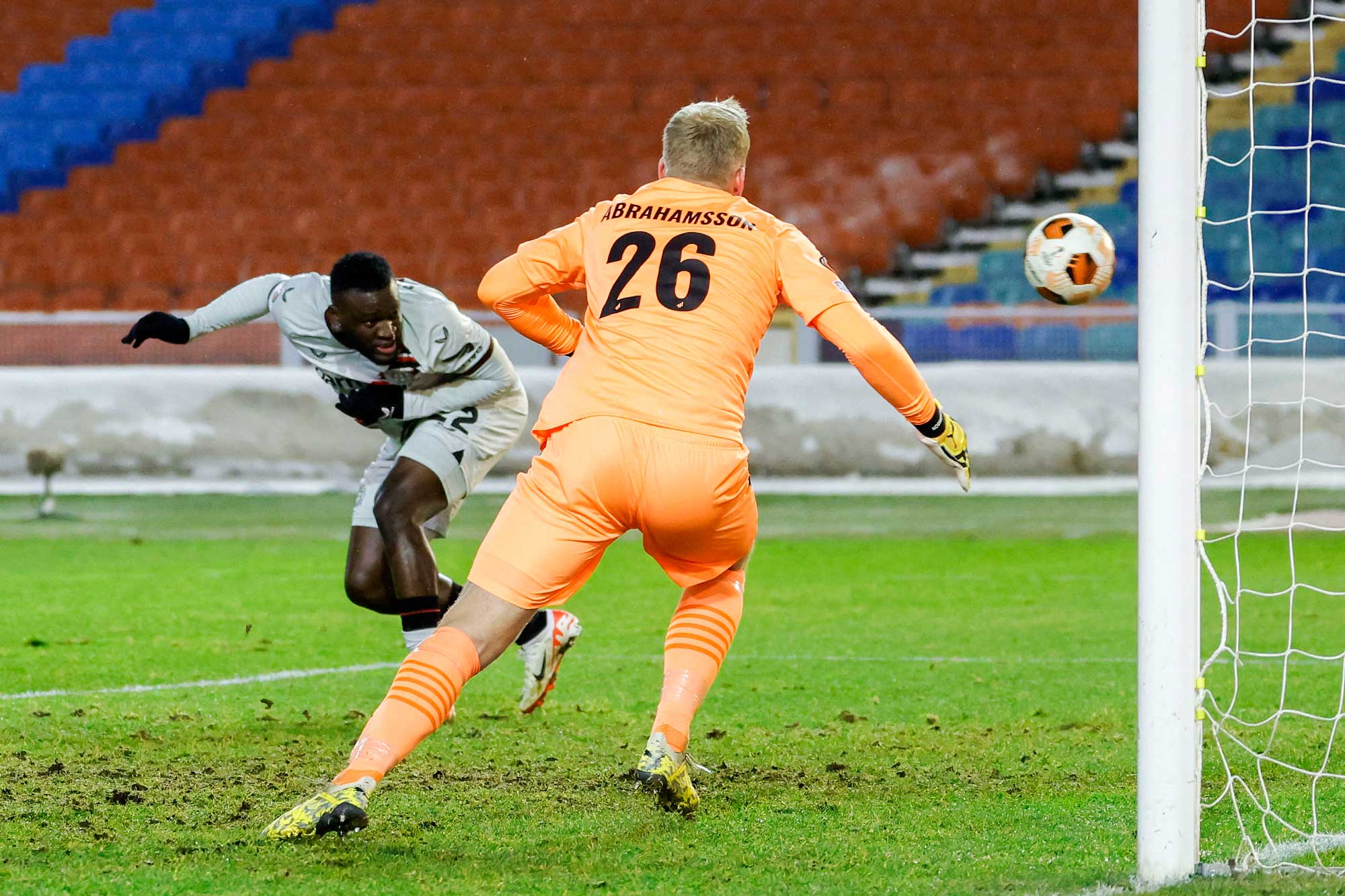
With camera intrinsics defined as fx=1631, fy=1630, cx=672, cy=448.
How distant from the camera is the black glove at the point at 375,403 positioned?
5871 mm

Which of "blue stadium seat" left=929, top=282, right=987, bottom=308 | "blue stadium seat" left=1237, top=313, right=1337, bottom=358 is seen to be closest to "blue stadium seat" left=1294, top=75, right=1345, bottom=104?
"blue stadium seat" left=929, top=282, right=987, bottom=308

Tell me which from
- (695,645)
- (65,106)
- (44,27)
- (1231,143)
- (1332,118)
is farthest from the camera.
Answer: (44,27)

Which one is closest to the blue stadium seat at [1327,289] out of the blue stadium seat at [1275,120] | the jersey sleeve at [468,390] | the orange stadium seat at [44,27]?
the blue stadium seat at [1275,120]

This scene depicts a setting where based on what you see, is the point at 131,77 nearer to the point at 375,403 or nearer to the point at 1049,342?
the point at 1049,342

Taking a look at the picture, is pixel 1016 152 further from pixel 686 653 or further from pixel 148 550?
pixel 686 653

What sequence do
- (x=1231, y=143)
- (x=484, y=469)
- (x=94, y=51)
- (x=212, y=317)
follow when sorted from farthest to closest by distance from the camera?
1. (x=94, y=51)
2. (x=1231, y=143)
3. (x=484, y=469)
4. (x=212, y=317)

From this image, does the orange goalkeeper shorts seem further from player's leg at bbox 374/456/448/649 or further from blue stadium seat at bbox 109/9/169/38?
blue stadium seat at bbox 109/9/169/38

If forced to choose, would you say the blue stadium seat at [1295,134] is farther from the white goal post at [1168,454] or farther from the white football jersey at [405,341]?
the white goal post at [1168,454]

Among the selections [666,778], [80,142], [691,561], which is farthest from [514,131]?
[666,778]

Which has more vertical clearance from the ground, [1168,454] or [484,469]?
[1168,454]

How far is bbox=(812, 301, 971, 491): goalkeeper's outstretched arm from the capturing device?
3896 millimetres

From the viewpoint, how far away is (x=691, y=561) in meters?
4.27

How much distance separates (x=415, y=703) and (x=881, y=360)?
4.48 ft

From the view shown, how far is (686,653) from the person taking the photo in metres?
4.41
